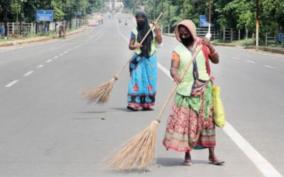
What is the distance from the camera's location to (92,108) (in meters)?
13.8

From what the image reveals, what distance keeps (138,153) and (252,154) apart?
1781 millimetres

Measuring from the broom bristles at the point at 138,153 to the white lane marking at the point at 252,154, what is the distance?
1151mm

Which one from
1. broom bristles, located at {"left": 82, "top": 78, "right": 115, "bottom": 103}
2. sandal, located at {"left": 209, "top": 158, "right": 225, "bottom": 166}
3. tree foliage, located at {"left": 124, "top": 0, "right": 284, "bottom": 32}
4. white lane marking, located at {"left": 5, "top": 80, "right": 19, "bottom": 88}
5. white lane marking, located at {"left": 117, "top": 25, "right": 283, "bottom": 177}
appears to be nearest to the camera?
white lane marking, located at {"left": 117, "top": 25, "right": 283, "bottom": 177}

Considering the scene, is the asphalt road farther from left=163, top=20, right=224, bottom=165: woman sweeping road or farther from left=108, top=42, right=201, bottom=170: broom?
left=163, top=20, right=224, bottom=165: woman sweeping road

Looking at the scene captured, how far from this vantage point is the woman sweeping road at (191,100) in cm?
760

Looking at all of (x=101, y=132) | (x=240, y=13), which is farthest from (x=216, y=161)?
(x=240, y=13)

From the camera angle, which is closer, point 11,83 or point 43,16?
point 11,83

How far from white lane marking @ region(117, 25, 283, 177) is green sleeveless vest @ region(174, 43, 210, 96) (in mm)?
1086

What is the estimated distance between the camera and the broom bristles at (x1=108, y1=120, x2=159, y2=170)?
7.34 metres

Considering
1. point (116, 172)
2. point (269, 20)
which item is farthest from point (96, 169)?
point (269, 20)

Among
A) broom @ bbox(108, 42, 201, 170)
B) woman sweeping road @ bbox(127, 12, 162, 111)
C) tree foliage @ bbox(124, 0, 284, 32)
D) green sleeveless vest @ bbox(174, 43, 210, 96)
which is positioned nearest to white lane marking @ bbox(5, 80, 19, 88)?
woman sweeping road @ bbox(127, 12, 162, 111)

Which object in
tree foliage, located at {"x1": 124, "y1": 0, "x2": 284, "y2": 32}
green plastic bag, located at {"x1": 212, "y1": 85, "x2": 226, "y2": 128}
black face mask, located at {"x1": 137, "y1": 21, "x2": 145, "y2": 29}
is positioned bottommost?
green plastic bag, located at {"x1": 212, "y1": 85, "x2": 226, "y2": 128}

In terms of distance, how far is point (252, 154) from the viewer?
28.2 feet

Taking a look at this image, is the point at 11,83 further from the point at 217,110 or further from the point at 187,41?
the point at 217,110
